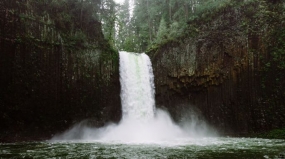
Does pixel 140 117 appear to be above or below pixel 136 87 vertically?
below

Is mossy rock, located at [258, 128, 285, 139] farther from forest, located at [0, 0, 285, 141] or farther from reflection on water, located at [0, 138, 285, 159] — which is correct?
reflection on water, located at [0, 138, 285, 159]

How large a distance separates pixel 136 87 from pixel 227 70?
A: 24.0 ft

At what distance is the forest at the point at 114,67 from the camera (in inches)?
623

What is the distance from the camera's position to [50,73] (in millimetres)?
17109

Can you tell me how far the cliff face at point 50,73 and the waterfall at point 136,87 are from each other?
71cm

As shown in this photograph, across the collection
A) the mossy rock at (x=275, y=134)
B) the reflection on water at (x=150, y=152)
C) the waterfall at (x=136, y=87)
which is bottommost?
the mossy rock at (x=275, y=134)

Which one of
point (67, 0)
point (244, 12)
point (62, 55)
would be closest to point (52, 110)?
point (62, 55)

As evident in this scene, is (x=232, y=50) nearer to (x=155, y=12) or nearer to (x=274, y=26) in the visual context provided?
(x=274, y=26)

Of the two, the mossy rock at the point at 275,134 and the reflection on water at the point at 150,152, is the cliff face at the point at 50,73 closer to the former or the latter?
the reflection on water at the point at 150,152

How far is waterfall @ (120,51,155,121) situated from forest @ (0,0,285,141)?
0.60 metres

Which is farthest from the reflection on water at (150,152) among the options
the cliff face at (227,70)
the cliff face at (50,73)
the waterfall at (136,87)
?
the waterfall at (136,87)

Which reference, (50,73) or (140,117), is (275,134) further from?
(50,73)

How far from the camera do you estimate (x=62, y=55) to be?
18.0 m

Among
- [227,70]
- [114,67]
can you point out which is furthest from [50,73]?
[227,70]
